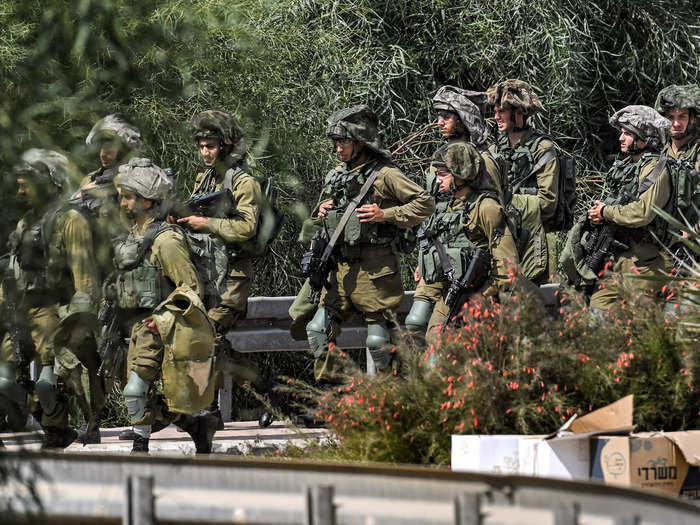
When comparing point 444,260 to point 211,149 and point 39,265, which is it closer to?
point 211,149

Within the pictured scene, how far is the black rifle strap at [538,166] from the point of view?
37.7 feet

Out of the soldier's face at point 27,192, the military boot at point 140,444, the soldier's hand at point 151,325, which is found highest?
the soldier's face at point 27,192

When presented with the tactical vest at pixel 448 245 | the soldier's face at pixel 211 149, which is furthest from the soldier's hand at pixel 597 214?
the soldier's face at pixel 211 149

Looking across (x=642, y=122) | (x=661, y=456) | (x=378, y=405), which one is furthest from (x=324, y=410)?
(x=642, y=122)

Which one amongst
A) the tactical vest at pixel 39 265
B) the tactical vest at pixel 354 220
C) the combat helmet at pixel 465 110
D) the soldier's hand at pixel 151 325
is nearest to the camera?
the tactical vest at pixel 39 265

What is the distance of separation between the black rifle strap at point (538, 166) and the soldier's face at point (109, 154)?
8670 millimetres

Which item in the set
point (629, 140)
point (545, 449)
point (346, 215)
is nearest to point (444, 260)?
point (346, 215)

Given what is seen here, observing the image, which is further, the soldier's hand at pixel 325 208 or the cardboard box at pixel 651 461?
the soldier's hand at pixel 325 208

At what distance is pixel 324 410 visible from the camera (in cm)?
729

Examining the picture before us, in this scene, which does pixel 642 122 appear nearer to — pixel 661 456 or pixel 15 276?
pixel 661 456

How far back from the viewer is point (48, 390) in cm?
861

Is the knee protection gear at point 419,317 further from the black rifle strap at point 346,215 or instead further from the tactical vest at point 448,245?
the black rifle strap at point 346,215

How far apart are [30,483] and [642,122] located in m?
8.37

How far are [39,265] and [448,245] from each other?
6.72 metres
